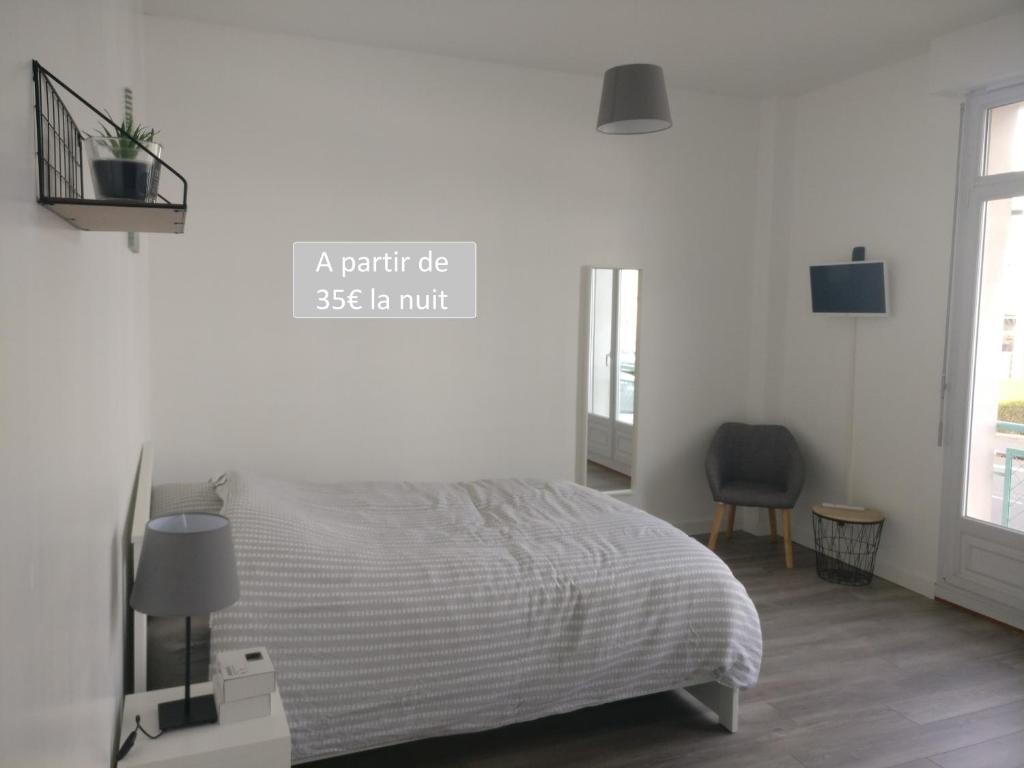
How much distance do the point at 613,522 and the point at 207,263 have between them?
2483mm

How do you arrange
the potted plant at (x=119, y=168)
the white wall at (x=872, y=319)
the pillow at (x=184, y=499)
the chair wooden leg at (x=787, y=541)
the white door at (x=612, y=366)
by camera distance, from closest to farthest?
the potted plant at (x=119, y=168)
the pillow at (x=184, y=499)
the white wall at (x=872, y=319)
the chair wooden leg at (x=787, y=541)
the white door at (x=612, y=366)

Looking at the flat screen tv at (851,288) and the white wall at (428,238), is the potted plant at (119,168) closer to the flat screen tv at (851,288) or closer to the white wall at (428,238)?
the white wall at (428,238)

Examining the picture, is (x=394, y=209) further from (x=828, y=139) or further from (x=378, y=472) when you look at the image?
(x=828, y=139)

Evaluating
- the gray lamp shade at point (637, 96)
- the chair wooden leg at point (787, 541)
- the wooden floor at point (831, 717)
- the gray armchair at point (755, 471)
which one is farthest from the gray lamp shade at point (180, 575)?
the chair wooden leg at point (787, 541)

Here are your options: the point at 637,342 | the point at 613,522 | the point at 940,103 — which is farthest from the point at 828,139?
the point at 613,522

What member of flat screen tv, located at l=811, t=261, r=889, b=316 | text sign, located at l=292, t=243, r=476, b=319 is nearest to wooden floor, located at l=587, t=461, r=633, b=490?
text sign, located at l=292, t=243, r=476, b=319

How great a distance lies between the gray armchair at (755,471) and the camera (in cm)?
469

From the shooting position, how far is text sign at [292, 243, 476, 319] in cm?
423

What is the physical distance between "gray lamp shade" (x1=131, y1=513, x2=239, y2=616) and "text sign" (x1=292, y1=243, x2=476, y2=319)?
2.60 m

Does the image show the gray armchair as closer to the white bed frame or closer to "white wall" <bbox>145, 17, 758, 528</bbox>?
"white wall" <bbox>145, 17, 758, 528</bbox>

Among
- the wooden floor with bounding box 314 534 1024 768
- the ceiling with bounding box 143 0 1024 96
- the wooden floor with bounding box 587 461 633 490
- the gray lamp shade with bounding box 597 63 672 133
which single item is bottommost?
the wooden floor with bounding box 314 534 1024 768

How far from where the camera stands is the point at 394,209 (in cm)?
436

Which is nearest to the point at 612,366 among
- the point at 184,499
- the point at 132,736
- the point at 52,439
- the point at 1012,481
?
the point at 1012,481

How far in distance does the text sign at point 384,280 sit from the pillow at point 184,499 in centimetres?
115
